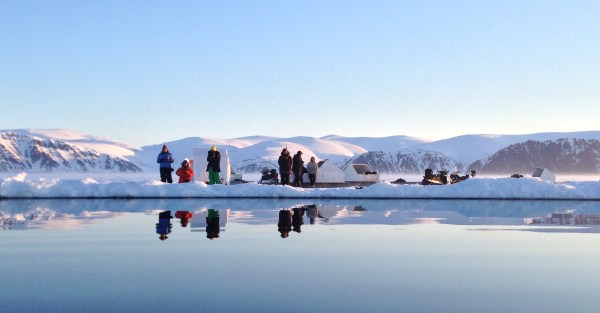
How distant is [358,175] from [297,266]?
4194 centimetres

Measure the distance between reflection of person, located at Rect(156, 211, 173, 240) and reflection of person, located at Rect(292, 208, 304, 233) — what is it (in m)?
2.68

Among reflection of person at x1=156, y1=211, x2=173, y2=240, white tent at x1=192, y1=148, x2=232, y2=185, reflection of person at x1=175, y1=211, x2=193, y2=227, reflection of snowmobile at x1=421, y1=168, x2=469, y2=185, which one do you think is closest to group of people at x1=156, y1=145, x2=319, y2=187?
white tent at x1=192, y1=148, x2=232, y2=185

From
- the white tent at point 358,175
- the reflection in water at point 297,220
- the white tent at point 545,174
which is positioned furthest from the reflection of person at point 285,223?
the white tent at point 545,174

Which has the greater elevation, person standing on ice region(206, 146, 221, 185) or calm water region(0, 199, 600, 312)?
person standing on ice region(206, 146, 221, 185)

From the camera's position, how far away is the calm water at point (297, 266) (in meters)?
6.75

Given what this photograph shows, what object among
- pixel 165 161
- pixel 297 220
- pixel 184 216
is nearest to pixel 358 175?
pixel 165 161

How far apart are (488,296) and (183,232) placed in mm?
7523

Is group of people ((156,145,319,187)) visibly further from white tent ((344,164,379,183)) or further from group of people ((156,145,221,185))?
white tent ((344,164,379,183))

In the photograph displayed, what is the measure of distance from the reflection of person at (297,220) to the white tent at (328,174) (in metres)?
23.8

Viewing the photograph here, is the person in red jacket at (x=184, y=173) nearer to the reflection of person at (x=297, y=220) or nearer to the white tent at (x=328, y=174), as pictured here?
the reflection of person at (x=297, y=220)

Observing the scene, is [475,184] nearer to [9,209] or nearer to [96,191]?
[96,191]

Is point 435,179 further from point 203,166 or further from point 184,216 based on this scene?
point 184,216

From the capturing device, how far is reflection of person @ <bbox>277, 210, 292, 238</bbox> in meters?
13.5

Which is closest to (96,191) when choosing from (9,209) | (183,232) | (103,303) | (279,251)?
(9,209)
